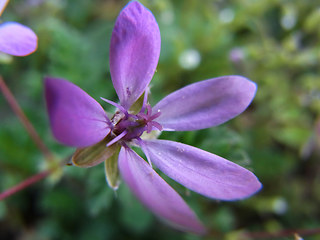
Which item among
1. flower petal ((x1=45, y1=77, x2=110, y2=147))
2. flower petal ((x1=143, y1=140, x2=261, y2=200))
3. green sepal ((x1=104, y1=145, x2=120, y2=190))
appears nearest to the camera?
flower petal ((x1=45, y1=77, x2=110, y2=147))

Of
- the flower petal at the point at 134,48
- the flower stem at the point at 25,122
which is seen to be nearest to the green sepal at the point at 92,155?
the flower petal at the point at 134,48

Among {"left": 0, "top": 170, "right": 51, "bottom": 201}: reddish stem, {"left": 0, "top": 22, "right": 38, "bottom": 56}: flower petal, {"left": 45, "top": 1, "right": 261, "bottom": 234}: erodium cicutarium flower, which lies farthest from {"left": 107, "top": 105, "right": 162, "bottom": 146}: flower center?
{"left": 0, "top": 170, "right": 51, "bottom": 201}: reddish stem

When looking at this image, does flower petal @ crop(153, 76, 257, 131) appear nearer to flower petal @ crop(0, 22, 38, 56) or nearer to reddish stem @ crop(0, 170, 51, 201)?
flower petal @ crop(0, 22, 38, 56)

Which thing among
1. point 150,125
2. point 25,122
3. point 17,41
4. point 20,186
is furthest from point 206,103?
point 25,122

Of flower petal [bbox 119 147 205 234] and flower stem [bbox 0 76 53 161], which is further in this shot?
flower stem [bbox 0 76 53 161]

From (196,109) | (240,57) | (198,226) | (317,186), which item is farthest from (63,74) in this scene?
(317,186)

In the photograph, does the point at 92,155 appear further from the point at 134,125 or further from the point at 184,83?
the point at 184,83

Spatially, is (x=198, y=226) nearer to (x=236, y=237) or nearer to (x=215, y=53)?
(x=236, y=237)
